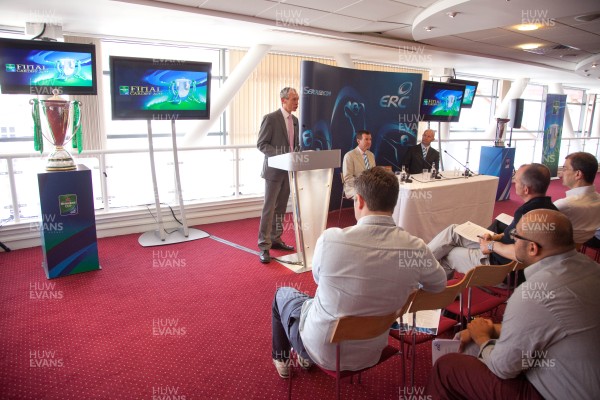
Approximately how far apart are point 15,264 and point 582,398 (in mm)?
4770

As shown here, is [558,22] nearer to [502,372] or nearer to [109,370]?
[502,372]

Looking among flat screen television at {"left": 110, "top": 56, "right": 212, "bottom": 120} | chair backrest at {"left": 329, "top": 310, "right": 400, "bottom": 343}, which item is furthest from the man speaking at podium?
chair backrest at {"left": 329, "top": 310, "right": 400, "bottom": 343}

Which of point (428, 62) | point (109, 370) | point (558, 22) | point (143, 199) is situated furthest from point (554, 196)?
point (109, 370)

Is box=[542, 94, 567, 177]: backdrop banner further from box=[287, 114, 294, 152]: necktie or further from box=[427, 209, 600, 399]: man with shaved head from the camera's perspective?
box=[427, 209, 600, 399]: man with shaved head

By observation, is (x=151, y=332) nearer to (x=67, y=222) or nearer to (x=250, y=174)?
(x=67, y=222)

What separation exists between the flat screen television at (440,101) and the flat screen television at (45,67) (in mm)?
4744

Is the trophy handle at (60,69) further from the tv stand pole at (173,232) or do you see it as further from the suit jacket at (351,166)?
the suit jacket at (351,166)

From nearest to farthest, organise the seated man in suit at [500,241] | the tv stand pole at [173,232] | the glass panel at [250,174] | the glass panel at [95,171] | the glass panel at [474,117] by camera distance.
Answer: the seated man in suit at [500,241]
the tv stand pole at [173,232]
the glass panel at [95,171]
the glass panel at [250,174]
the glass panel at [474,117]

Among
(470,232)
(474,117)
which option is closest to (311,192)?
(470,232)

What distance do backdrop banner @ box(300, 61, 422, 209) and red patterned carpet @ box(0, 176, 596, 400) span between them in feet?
6.75

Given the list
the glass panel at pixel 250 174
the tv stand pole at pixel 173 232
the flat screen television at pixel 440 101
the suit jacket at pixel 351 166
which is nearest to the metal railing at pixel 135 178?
the glass panel at pixel 250 174

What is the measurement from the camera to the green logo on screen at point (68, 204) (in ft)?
12.4

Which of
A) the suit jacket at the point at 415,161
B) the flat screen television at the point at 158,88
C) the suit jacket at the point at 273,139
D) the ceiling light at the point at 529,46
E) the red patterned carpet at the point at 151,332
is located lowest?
the red patterned carpet at the point at 151,332

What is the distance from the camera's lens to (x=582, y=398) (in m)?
1.48
